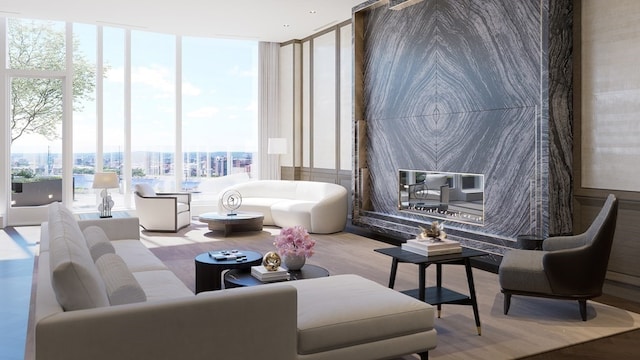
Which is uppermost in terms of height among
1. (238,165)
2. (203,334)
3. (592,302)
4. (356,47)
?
(356,47)

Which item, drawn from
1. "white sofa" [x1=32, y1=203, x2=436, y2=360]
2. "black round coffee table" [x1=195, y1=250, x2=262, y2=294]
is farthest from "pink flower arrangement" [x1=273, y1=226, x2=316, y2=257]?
"white sofa" [x1=32, y1=203, x2=436, y2=360]

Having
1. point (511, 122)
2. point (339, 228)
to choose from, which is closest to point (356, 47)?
point (339, 228)

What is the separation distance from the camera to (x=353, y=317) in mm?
2543

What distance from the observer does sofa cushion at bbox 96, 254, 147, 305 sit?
2.26m

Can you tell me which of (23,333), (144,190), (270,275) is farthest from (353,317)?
(144,190)

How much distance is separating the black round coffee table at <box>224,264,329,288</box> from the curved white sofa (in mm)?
3663

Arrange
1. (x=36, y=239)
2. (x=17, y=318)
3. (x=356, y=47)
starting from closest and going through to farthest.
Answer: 1. (x=17, y=318)
2. (x=36, y=239)
3. (x=356, y=47)

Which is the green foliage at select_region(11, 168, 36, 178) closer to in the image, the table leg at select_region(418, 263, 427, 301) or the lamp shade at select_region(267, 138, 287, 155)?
the lamp shade at select_region(267, 138, 287, 155)

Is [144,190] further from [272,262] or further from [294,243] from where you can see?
[272,262]

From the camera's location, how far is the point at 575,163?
15.5 ft

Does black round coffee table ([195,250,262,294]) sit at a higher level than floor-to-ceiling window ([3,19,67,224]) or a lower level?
lower

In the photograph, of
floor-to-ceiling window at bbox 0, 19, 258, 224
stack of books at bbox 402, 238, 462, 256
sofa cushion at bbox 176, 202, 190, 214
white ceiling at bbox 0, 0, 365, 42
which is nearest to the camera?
stack of books at bbox 402, 238, 462, 256

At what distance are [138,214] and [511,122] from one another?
17.7 feet

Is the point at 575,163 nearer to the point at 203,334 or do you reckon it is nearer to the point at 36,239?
the point at 203,334
